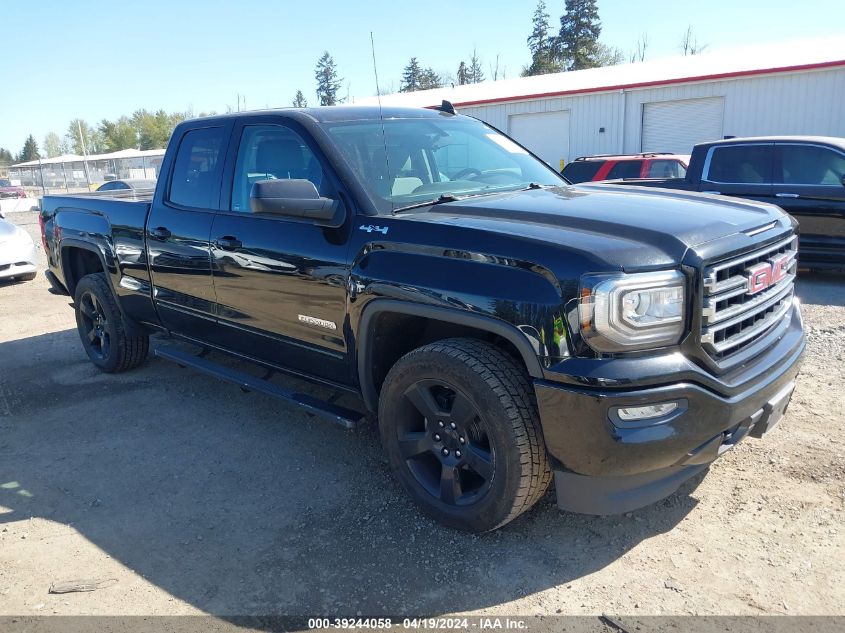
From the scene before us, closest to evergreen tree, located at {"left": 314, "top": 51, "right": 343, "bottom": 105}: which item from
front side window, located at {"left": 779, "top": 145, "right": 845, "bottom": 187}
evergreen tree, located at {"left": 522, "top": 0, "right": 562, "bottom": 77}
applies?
evergreen tree, located at {"left": 522, "top": 0, "right": 562, "bottom": 77}

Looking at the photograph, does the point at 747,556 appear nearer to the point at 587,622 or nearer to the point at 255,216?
the point at 587,622

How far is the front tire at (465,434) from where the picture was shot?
9.14ft

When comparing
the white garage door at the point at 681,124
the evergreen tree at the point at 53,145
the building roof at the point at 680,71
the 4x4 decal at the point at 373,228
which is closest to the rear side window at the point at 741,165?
the 4x4 decal at the point at 373,228

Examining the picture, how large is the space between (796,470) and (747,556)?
0.90m

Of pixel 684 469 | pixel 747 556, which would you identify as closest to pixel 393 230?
pixel 684 469

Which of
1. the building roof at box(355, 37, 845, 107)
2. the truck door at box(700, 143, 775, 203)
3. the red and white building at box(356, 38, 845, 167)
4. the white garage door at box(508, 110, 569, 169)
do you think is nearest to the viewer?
the truck door at box(700, 143, 775, 203)

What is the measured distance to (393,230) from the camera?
315cm

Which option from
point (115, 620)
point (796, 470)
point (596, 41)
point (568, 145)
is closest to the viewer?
point (115, 620)

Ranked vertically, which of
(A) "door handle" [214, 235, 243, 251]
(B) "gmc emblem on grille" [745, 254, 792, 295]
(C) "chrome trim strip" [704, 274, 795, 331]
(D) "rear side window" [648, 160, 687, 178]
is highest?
(A) "door handle" [214, 235, 243, 251]

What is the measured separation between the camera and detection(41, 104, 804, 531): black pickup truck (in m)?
2.56

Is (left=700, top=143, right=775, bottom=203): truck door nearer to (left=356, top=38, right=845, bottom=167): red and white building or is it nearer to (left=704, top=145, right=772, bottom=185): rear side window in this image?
(left=704, top=145, right=772, bottom=185): rear side window

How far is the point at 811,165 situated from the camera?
8.04 m

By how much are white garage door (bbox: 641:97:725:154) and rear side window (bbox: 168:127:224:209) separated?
53.8 feet

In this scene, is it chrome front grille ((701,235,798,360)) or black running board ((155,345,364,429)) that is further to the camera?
black running board ((155,345,364,429))
